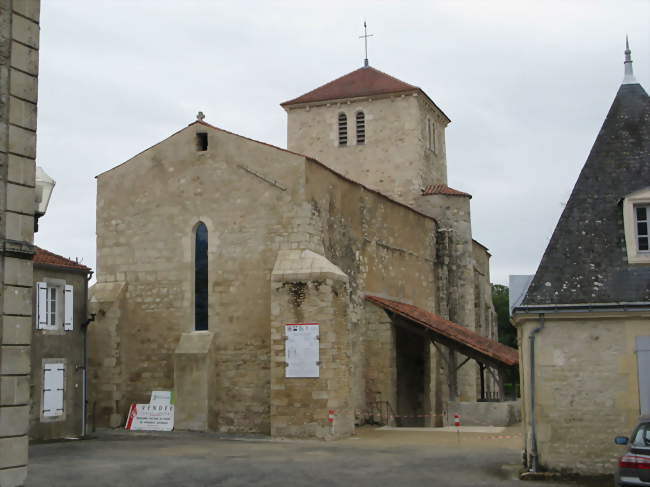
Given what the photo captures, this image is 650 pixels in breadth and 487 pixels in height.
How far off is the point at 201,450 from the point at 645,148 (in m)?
10.6

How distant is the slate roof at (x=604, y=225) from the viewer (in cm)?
1420

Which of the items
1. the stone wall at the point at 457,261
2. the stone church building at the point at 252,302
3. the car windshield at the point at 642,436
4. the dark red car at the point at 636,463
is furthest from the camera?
the stone wall at the point at 457,261

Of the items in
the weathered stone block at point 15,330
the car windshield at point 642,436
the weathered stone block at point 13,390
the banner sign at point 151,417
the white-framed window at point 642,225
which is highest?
the white-framed window at point 642,225

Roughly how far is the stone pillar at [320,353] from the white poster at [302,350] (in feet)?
0.35

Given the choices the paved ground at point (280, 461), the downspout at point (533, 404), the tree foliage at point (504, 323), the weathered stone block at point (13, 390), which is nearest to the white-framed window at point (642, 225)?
the downspout at point (533, 404)

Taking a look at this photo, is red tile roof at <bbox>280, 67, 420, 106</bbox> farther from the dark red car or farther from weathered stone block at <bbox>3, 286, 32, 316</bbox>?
weathered stone block at <bbox>3, 286, 32, 316</bbox>

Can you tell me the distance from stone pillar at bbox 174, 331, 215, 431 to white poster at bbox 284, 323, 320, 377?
2.64 m

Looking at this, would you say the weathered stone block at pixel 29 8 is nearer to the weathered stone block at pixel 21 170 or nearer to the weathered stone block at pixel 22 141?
the weathered stone block at pixel 22 141

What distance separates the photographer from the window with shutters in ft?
71.1

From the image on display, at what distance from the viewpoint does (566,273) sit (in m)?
14.6

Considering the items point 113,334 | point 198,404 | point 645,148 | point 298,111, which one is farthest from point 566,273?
point 298,111

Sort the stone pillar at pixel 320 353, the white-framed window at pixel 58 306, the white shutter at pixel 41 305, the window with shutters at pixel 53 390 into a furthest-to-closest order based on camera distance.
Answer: the white-framed window at pixel 58 306 → the white shutter at pixel 41 305 → the window with shutters at pixel 53 390 → the stone pillar at pixel 320 353

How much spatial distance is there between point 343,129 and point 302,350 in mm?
15707

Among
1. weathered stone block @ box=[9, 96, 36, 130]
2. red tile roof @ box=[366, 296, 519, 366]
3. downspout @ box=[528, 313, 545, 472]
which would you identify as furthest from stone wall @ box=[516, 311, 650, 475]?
red tile roof @ box=[366, 296, 519, 366]
